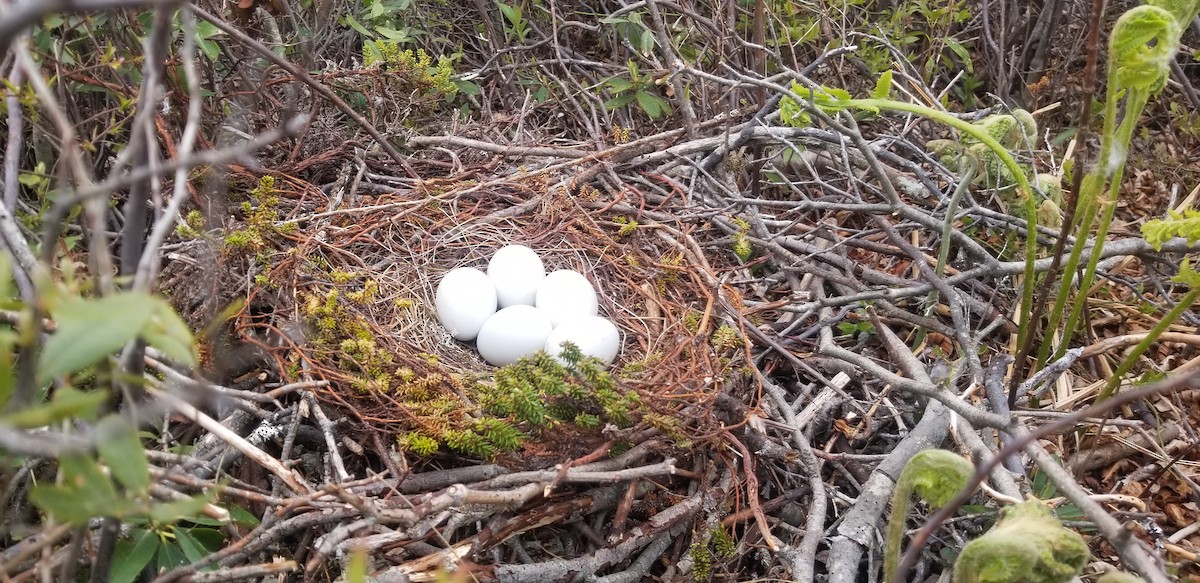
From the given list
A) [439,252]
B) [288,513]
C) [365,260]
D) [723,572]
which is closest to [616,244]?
[439,252]

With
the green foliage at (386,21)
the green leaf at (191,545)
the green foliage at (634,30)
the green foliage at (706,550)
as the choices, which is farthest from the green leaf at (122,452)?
the green foliage at (634,30)

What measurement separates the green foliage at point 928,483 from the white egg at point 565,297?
84 cm

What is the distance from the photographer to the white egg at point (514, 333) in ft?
5.61

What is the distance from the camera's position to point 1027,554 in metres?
0.85

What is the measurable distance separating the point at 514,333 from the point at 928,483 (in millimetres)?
929

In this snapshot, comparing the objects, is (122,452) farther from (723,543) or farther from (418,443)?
(723,543)

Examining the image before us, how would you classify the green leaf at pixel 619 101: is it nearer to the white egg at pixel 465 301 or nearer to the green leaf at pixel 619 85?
the green leaf at pixel 619 85

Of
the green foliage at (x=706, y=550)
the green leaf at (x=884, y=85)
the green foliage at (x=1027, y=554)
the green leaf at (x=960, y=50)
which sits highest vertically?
the green leaf at (x=884, y=85)

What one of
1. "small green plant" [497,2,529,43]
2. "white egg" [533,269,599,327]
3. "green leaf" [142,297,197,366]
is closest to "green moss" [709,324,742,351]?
"white egg" [533,269,599,327]

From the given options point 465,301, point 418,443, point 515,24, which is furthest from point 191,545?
point 515,24

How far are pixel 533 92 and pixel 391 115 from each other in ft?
1.55

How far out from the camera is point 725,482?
1.38 meters

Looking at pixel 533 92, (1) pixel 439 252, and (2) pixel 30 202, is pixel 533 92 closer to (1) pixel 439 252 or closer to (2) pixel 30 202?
(1) pixel 439 252

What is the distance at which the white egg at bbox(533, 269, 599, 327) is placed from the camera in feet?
5.80
